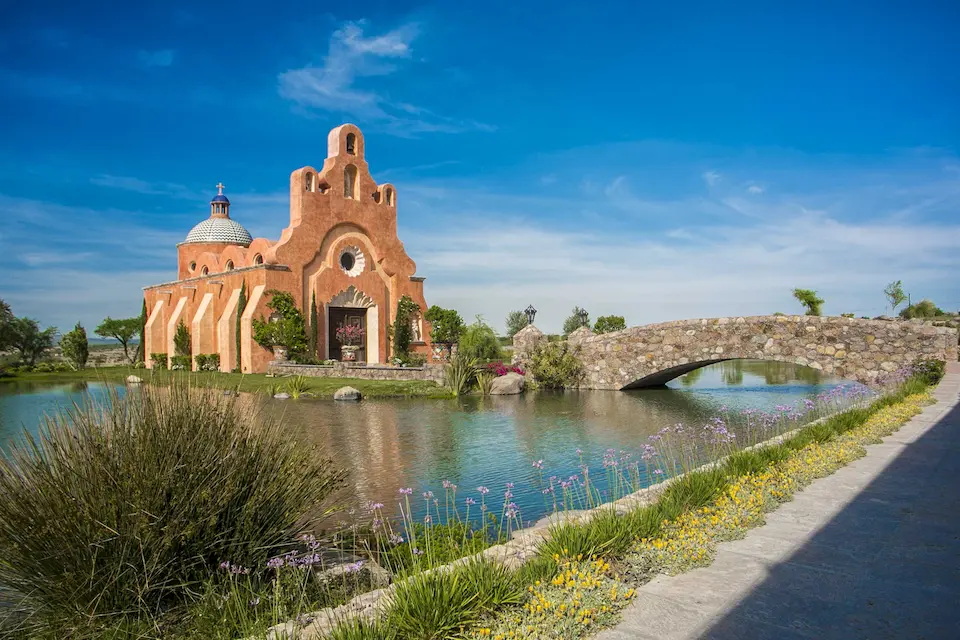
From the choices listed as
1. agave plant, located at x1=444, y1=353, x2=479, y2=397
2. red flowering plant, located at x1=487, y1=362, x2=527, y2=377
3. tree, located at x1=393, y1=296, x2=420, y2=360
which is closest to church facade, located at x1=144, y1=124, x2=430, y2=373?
tree, located at x1=393, y1=296, x2=420, y2=360

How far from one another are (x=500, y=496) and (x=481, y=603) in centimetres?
417

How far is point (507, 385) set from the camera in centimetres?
2031

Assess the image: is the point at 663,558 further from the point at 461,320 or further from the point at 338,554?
the point at 461,320

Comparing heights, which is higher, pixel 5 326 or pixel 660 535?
pixel 5 326

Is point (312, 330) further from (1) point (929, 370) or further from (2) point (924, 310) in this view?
(2) point (924, 310)

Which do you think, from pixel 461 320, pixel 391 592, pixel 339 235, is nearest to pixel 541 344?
pixel 461 320

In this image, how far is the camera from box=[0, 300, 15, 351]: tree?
32612mm

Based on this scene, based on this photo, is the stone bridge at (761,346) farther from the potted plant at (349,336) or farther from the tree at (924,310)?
the tree at (924,310)

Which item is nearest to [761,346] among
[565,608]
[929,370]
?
[929,370]

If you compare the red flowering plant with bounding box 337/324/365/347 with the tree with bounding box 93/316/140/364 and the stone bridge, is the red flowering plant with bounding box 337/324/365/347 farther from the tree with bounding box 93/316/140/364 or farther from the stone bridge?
the tree with bounding box 93/316/140/364

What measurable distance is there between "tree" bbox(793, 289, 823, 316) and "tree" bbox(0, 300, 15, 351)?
42.5 metres

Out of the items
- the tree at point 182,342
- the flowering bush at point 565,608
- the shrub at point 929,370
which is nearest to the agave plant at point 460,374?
the shrub at point 929,370

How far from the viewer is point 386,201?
31.6 metres

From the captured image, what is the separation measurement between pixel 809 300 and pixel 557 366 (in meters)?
19.8
